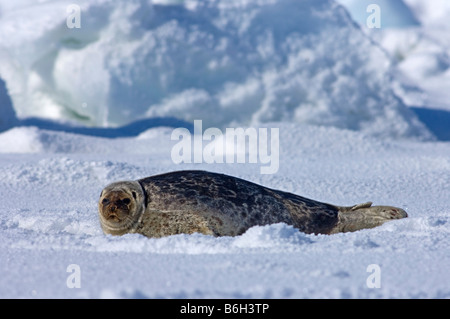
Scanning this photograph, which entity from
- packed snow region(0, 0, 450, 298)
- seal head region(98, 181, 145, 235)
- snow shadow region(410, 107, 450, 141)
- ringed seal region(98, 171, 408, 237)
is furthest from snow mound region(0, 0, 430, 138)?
seal head region(98, 181, 145, 235)

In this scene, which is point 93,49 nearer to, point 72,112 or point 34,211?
point 72,112

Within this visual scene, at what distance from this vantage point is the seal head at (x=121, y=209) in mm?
2363

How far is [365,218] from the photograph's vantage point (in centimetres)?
270

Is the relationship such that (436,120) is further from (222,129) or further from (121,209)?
(121,209)

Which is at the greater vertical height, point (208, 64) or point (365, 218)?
point (208, 64)

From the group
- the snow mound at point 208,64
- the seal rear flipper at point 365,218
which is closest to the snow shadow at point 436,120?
the snow mound at point 208,64

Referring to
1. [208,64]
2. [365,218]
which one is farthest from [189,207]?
[208,64]

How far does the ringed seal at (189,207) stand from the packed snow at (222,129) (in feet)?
0.39

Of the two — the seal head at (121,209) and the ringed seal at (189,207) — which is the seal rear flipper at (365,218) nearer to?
the ringed seal at (189,207)

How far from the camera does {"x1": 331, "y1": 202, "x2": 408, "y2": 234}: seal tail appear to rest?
2.67m

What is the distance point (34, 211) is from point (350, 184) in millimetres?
1895

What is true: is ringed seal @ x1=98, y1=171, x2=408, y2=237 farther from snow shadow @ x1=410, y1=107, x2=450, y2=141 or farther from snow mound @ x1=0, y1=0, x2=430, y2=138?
snow shadow @ x1=410, y1=107, x2=450, y2=141

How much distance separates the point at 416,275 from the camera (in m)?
1.71

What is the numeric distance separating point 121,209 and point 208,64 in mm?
5580
